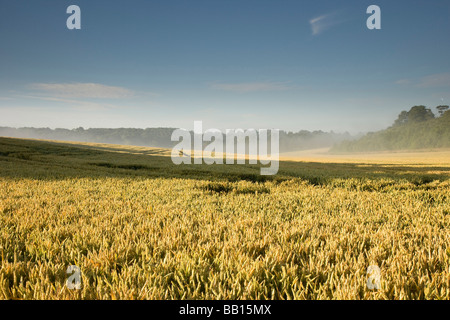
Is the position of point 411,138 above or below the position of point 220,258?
above

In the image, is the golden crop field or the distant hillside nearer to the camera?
the golden crop field

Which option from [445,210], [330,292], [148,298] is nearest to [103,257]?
[148,298]

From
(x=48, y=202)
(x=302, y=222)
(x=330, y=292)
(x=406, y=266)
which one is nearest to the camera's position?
(x=330, y=292)

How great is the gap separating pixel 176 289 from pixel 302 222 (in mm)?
2814

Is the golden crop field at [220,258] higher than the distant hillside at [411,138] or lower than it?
lower

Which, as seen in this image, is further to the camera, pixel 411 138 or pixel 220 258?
pixel 411 138

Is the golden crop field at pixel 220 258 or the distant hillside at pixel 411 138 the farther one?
the distant hillside at pixel 411 138

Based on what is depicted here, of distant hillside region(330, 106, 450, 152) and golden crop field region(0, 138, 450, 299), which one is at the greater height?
distant hillside region(330, 106, 450, 152)

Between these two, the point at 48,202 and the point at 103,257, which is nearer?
the point at 103,257

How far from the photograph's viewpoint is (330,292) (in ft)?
7.04

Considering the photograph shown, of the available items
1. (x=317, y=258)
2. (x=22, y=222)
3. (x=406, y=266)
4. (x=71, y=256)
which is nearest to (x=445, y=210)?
(x=406, y=266)
